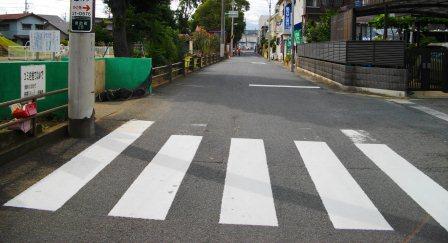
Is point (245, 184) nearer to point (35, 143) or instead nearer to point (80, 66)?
point (35, 143)

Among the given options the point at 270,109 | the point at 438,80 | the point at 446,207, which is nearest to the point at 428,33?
the point at 438,80

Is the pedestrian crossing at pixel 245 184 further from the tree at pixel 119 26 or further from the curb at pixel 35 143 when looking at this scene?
the tree at pixel 119 26

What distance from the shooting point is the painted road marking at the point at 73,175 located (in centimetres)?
531

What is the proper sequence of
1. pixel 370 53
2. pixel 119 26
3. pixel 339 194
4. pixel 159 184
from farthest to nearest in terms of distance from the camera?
pixel 119 26 → pixel 370 53 → pixel 159 184 → pixel 339 194

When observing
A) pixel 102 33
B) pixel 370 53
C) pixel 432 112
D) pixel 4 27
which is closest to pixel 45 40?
pixel 102 33

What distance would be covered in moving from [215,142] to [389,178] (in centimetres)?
316

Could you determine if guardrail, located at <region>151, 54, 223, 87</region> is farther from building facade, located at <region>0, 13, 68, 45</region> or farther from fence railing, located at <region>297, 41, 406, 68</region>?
building facade, located at <region>0, 13, 68, 45</region>

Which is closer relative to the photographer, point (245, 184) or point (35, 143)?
point (245, 184)

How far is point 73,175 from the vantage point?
250 inches

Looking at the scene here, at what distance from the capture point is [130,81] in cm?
1436

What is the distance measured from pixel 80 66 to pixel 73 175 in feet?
8.99

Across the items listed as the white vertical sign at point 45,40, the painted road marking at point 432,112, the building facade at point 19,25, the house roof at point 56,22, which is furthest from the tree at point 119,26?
the house roof at point 56,22

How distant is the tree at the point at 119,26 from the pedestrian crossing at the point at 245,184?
455 inches

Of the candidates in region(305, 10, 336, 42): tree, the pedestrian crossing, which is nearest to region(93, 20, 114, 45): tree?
the pedestrian crossing
